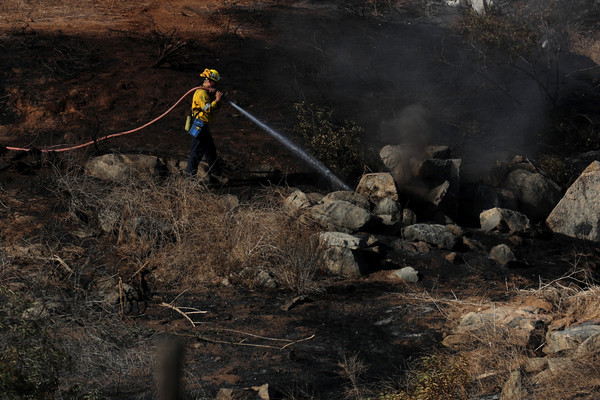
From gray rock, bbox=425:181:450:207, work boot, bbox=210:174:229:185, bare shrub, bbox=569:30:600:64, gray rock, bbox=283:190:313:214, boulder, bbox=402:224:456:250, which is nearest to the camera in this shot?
boulder, bbox=402:224:456:250

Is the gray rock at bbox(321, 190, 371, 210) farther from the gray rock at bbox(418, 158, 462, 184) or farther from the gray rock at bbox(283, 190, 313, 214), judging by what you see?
the gray rock at bbox(418, 158, 462, 184)

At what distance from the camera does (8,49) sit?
Result: 12297 mm

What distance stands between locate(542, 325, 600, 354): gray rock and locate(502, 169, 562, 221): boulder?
433 cm

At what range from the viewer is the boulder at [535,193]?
9688mm

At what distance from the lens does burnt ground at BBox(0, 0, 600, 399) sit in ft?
19.8

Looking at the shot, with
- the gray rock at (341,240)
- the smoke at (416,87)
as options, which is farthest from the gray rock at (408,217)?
the gray rock at (341,240)

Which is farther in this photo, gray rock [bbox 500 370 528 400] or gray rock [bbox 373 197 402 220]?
gray rock [bbox 373 197 402 220]

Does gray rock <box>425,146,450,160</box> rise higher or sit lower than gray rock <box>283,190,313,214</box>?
higher

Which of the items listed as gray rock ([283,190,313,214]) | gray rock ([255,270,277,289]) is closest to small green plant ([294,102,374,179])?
gray rock ([283,190,313,214])

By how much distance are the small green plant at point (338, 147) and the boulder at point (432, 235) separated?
1.52 m

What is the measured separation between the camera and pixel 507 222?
8758mm

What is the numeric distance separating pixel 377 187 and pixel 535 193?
2.36 metres

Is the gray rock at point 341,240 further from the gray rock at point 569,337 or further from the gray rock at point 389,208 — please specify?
the gray rock at point 569,337

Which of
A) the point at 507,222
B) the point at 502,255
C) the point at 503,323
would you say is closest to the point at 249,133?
the point at 507,222
